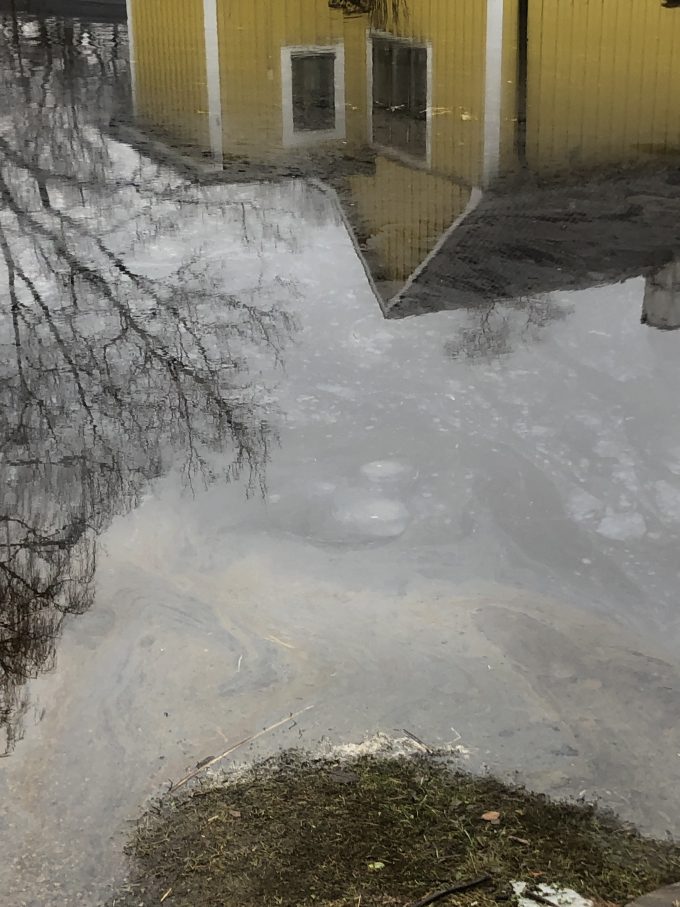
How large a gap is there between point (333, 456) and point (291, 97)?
10516 mm

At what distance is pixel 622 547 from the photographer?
5547mm

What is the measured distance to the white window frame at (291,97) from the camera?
42.3ft

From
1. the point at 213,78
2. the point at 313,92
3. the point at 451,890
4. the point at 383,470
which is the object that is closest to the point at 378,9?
the point at 213,78

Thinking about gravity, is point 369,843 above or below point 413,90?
below

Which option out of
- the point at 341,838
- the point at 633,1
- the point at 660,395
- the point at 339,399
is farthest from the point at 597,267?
the point at 633,1

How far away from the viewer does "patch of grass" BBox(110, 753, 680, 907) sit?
3.54m

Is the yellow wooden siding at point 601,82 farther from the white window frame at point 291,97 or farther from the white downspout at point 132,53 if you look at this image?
the white downspout at point 132,53

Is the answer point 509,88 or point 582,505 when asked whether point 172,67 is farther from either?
point 582,505

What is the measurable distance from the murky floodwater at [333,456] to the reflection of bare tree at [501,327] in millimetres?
33

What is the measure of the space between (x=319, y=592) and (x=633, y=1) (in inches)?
628

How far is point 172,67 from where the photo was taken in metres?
18.0

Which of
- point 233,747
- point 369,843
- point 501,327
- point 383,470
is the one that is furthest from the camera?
point 501,327

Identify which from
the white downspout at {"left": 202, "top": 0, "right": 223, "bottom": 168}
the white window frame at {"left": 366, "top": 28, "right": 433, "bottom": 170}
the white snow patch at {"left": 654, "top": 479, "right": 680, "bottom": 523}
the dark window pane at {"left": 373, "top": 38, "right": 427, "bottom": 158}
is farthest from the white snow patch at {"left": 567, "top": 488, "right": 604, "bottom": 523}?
the white downspout at {"left": 202, "top": 0, "right": 223, "bottom": 168}

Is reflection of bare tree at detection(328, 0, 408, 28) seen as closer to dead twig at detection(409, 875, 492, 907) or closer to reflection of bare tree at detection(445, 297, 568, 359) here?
reflection of bare tree at detection(445, 297, 568, 359)
